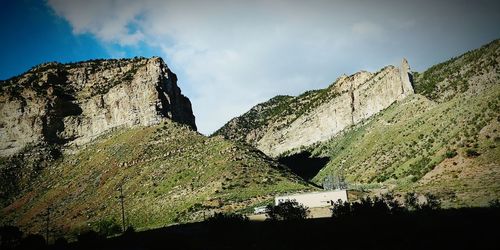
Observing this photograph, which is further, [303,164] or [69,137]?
[303,164]

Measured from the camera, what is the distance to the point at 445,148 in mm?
63031

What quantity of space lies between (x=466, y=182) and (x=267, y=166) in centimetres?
3539

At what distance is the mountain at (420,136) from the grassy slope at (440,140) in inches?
5.7

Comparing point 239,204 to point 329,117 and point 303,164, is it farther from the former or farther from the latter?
point 329,117

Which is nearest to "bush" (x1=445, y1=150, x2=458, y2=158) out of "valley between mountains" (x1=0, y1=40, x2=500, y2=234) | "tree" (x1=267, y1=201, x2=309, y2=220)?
"valley between mountains" (x1=0, y1=40, x2=500, y2=234)

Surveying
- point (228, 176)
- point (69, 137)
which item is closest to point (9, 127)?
point (69, 137)

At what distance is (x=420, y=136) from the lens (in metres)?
77.1

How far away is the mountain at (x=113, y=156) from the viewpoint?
221 feet

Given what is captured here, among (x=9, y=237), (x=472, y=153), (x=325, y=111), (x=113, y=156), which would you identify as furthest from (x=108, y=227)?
(x=325, y=111)

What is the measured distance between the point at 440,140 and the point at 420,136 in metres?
8.89

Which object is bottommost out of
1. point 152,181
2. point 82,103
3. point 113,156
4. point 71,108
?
point 152,181

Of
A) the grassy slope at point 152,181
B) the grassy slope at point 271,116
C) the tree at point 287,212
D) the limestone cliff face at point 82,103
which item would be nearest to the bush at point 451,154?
the grassy slope at point 152,181

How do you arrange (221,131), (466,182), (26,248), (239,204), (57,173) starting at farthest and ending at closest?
(221,131), (57,173), (239,204), (466,182), (26,248)

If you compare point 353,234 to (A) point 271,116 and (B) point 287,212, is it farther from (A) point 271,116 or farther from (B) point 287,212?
(A) point 271,116
